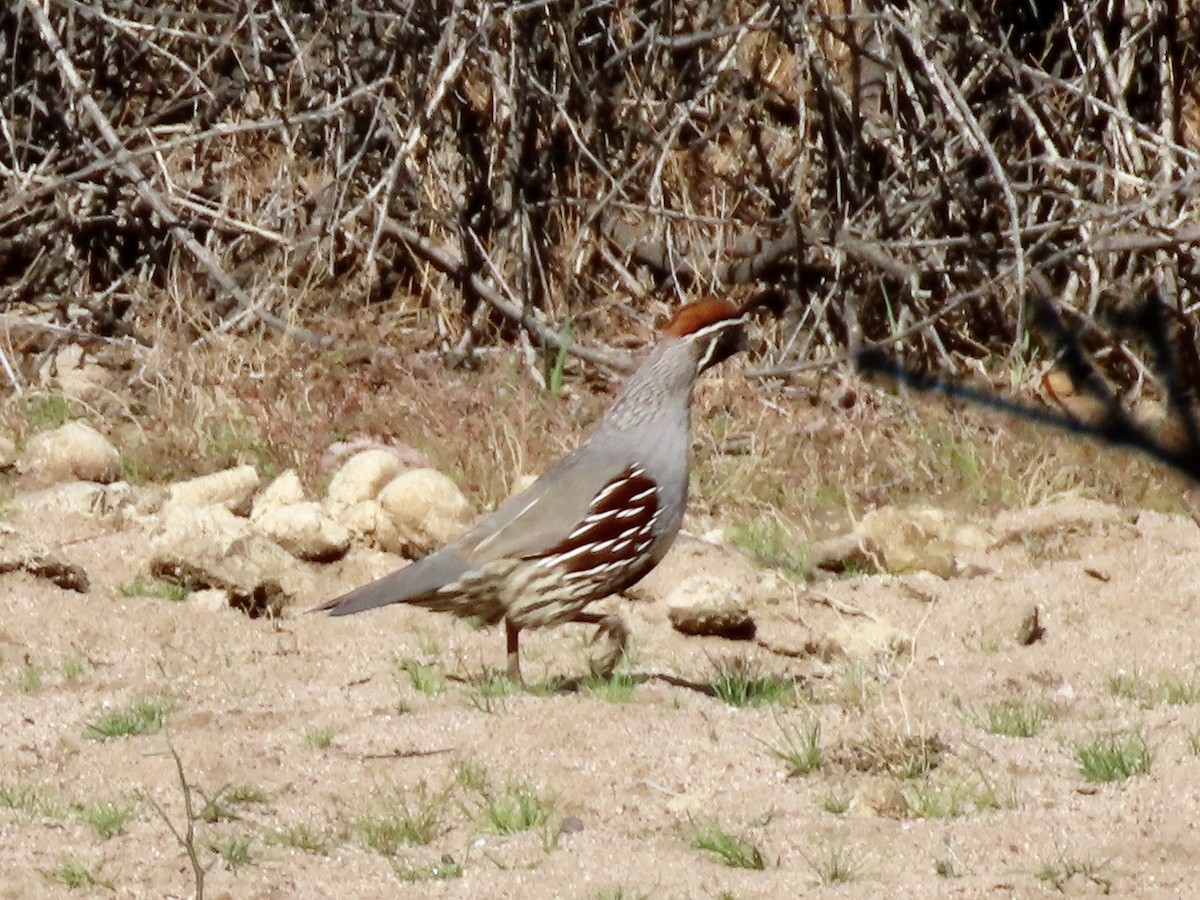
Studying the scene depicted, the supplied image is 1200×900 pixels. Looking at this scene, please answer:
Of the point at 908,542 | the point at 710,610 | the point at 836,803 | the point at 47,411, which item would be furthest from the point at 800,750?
the point at 47,411

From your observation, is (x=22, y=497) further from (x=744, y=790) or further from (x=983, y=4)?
(x=983, y=4)

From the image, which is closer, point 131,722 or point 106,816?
point 106,816

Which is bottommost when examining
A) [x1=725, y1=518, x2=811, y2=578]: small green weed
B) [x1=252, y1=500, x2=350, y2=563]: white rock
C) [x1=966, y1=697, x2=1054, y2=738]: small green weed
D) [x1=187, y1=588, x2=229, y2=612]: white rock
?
[x1=725, y1=518, x2=811, y2=578]: small green weed

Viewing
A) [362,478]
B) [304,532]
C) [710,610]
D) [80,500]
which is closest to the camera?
[710,610]

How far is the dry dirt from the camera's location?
14.4ft

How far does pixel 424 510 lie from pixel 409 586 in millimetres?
1508

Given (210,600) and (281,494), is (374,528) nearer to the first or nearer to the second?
(281,494)

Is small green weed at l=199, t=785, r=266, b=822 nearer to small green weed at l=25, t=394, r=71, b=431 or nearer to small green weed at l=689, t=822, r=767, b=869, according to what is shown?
small green weed at l=689, t=822, r=767, b=869

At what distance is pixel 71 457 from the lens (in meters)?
8.45

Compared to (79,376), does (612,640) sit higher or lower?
higher

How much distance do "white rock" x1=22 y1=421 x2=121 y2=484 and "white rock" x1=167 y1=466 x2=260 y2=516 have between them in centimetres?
47

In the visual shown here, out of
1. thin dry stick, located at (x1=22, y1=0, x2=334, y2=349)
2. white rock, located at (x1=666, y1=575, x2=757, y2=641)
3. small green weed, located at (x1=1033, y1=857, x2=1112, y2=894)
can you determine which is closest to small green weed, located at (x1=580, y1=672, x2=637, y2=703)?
white rock, located at (x1=666, y1=575, x2=757, y2=641)

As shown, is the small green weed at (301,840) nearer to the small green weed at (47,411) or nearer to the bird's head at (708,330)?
the bird's head at (708,330)

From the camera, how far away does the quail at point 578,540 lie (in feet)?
19.7
